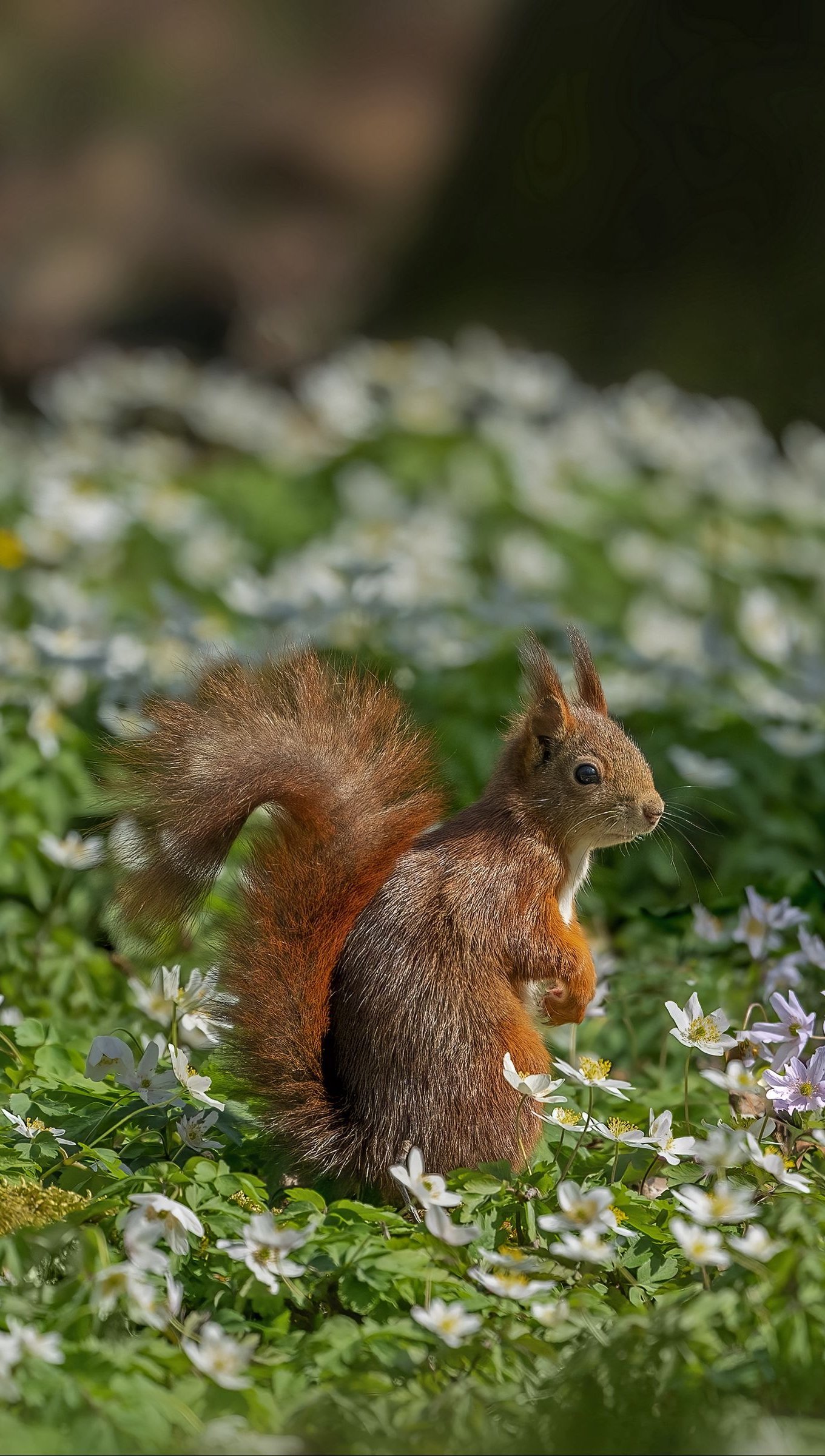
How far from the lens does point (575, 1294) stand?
2111 mm

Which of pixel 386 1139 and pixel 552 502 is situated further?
pixel 552 502

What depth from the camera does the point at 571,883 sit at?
2.52m

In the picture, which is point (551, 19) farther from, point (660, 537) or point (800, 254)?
point (660, 537)

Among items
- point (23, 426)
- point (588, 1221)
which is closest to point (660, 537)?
point (23, 426)

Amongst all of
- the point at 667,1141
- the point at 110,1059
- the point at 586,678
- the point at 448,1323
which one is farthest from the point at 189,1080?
the point at 586,678

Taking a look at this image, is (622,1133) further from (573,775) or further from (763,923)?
(763,923)

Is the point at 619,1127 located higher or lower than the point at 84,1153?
higher

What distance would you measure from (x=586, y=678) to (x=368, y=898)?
0.53 meters

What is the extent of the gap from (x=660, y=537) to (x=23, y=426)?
10.9 ft

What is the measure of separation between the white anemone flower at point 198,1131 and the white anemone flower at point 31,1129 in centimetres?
16

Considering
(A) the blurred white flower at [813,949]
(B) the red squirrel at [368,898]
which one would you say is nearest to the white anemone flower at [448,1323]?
(B) the red squirrel at [368,898]

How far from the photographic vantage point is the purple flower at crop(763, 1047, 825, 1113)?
229cm

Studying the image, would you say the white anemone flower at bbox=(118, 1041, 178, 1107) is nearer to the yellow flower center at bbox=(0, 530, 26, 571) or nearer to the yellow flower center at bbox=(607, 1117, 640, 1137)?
the yellow flower center at bbox=(607, 1117, 640, 1137)

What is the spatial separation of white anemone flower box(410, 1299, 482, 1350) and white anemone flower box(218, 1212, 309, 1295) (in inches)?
6.7
